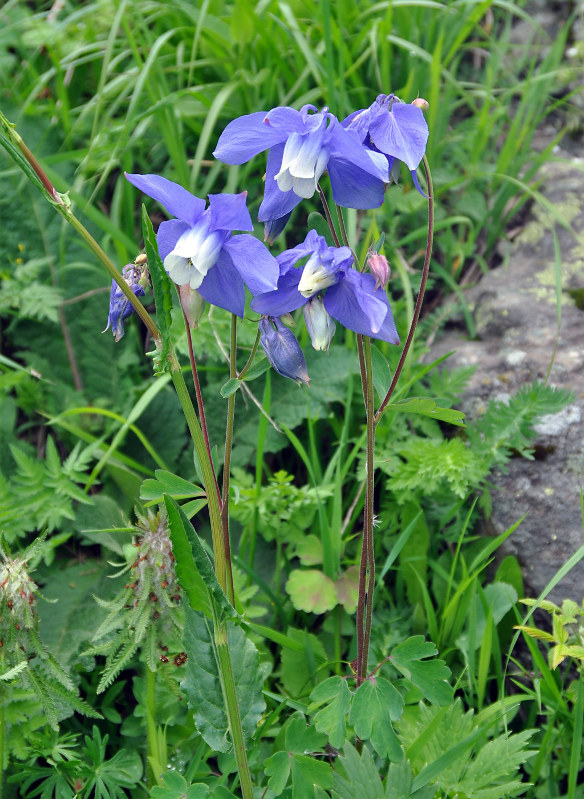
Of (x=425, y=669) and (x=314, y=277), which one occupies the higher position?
(x=314, y=277)

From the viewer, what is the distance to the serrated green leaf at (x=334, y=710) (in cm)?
135

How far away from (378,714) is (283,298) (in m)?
0.81

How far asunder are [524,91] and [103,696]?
2.66 metres

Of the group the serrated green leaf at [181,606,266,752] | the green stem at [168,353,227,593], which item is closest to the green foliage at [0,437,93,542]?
the serrated green leaf at [181,606,266,752]

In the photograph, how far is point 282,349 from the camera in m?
1.20

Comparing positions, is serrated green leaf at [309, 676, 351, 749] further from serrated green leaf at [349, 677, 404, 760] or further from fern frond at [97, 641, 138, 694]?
fern frond at [97, 641, 138, 694]

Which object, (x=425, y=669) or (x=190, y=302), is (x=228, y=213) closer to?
(x=190, y=302)

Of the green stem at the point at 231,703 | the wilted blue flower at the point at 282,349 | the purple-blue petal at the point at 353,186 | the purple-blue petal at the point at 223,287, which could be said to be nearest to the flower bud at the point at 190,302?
the purple-blue petal at the point at 223,287

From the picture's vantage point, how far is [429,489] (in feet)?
6.30

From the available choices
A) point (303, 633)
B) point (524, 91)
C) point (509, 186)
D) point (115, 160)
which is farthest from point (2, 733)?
point (524, 91)

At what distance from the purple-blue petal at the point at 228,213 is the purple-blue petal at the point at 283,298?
0.37 feet

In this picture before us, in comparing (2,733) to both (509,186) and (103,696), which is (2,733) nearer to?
(103,696)

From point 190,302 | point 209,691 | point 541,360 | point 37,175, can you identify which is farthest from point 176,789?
point 541,360

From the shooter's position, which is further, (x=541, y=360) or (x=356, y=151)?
(x=541, y=360)
